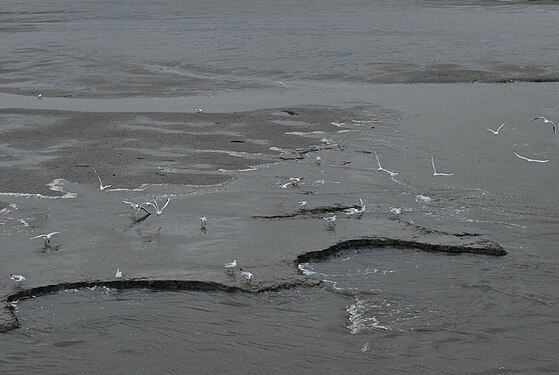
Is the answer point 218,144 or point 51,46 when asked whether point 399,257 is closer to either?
point 218,144

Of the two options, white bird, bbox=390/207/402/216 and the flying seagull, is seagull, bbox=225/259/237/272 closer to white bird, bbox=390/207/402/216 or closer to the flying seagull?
the flying seagull

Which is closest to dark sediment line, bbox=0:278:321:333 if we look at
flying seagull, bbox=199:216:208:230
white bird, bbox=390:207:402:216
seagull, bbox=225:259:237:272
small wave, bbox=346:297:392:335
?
seagull, bbox=225:259:237:272

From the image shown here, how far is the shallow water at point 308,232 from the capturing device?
8.86 m

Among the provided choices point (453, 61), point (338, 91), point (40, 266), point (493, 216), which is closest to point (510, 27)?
point (453, 61)

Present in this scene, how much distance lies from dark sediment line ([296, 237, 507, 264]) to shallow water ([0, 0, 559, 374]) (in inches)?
5.8

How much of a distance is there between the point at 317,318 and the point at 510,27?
34744 mm

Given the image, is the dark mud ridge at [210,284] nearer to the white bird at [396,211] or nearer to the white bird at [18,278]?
the white bird at [18,278]

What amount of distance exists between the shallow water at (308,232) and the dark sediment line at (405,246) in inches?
5.8

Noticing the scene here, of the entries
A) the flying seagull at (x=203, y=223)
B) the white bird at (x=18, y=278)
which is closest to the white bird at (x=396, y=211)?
the flying seagull at (x=203, y=223)

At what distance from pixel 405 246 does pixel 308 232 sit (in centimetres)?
130

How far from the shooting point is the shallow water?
8859mm

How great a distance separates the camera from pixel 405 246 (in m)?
11.3

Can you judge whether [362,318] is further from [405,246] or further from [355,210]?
[355,210]

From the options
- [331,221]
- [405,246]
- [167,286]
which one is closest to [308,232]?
[331,221]
